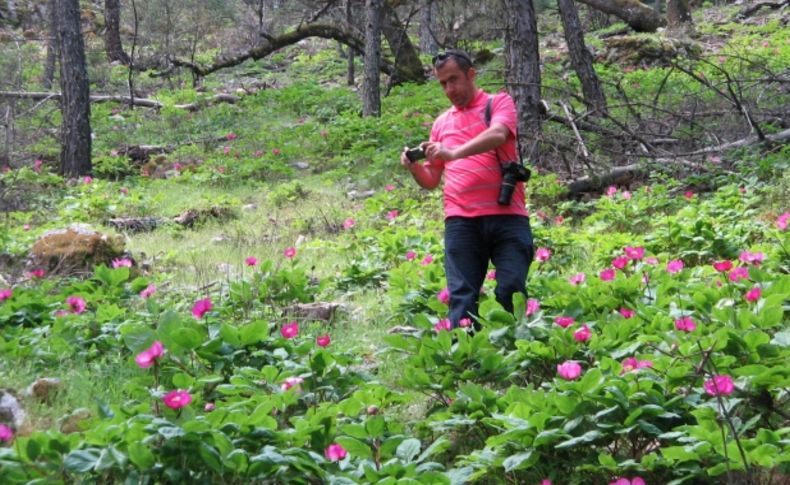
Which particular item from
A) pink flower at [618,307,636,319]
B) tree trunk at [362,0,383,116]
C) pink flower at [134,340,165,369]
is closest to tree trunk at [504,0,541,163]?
tree trunk at [362,0,383,116]

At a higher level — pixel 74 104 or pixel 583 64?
pixel 583 64

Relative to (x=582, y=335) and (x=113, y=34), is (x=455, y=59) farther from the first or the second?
(x=113, y=34)

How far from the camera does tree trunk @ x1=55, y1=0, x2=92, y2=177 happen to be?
11.8 m

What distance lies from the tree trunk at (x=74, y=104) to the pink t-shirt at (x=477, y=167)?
9.41 m

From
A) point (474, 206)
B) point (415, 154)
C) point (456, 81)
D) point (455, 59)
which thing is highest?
point (455, 59)

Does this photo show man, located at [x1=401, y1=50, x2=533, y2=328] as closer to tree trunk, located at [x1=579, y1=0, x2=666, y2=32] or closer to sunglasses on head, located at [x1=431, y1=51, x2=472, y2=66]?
sunglasses on head, located at [x1=431, y1=51, x2=472, y2=66]

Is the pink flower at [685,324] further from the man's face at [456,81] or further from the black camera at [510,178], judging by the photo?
the man's face at [456,81]

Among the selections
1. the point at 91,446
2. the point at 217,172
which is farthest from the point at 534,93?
the point at 91,446

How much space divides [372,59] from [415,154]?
34.4 feet

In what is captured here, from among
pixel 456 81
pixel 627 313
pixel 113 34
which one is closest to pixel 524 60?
pixel 456 81

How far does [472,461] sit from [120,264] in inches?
142

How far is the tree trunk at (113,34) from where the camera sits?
76.4ft

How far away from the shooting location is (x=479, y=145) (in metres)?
3.88

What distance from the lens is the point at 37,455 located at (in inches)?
90.9
